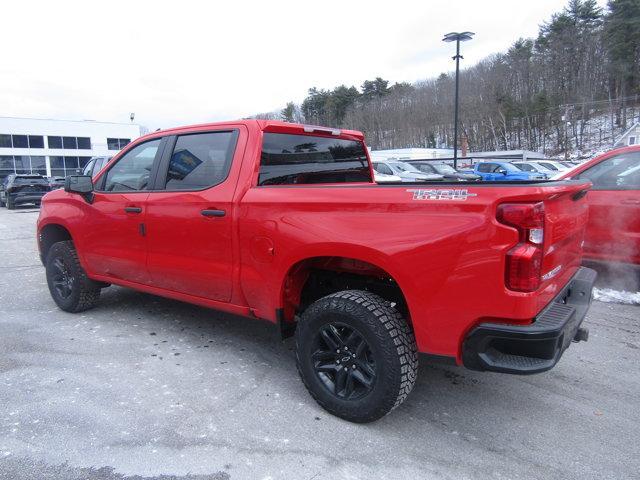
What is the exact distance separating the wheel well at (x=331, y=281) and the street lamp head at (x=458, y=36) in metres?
21.2

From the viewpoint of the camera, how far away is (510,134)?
7444 centimetres

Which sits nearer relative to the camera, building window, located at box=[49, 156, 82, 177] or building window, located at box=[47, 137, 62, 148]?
building window, located at box=[47, 137, 62, 148]

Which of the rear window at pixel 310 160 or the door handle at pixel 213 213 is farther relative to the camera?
the rear window at pixel 310 160

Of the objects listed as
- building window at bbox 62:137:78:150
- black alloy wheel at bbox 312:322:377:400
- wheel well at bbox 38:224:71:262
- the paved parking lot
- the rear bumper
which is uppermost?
building window at bbox 62:137:78:150

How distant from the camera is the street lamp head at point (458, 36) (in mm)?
21219

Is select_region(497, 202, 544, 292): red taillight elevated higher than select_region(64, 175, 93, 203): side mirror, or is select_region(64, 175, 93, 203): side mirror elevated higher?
select_region(64, 175, 93, 203): side mirror

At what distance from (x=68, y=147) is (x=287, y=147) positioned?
54288 millimetres

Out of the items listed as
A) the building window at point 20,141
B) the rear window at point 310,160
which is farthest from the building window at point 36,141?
the rear window at point 310,160

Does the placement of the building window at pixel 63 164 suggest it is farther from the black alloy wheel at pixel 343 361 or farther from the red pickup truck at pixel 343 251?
the black alloy wheel at pixel 343 361

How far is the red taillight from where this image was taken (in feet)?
7.36

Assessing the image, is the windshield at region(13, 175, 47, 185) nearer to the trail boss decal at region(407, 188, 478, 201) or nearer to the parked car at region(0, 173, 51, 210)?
the parked car at region(0, 173, 51, 210)

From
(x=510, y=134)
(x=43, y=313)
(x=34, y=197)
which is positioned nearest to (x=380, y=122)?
(x=510, y=134)

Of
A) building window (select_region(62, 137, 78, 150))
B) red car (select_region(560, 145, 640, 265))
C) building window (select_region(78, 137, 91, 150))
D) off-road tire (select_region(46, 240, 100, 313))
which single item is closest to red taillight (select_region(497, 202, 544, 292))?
red car (select_region(560, 145, 640, 265))

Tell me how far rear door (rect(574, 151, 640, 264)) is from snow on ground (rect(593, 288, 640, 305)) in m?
0.41
